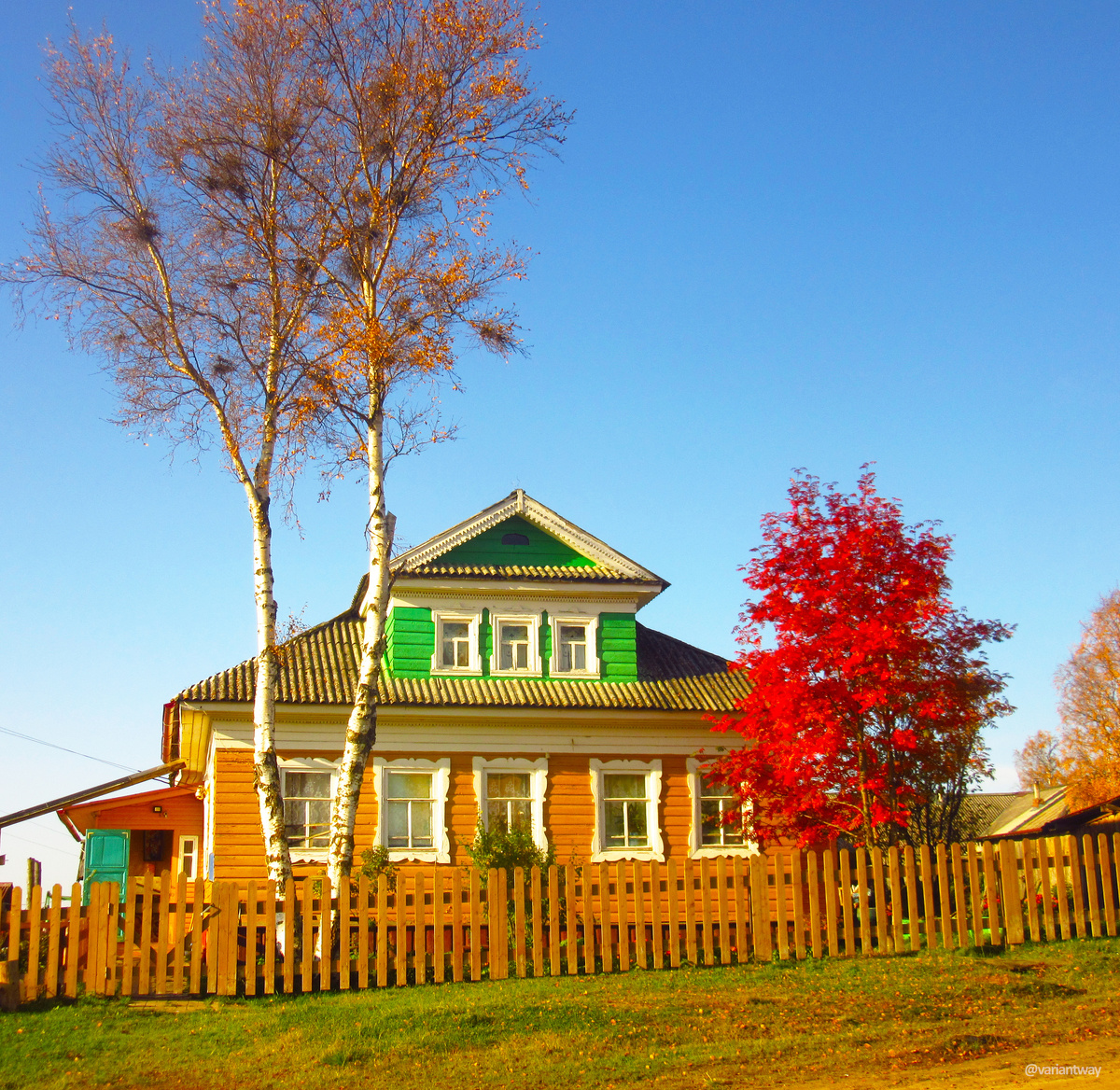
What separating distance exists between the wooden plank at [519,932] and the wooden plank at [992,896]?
5.97 m

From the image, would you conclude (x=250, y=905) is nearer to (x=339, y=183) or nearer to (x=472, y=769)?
(x=472, y=769)

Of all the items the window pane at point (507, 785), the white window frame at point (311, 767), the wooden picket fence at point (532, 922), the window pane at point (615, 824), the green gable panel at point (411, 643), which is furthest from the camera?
the green gable panel at point (411, 643)

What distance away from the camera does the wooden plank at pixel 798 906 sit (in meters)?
13.8

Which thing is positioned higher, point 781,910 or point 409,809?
point 409,809

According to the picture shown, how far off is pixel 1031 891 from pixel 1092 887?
0.92m

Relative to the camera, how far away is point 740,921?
1374 centimetres

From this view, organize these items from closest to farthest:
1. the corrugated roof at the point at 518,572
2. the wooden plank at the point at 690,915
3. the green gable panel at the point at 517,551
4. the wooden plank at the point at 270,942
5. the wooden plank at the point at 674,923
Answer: the wooden plank at the point at 270,942 < the wooden plank at the point at 674,923 < the wooden plank at the point at 690,915 < the corrugated roof at the point at 518,572 < the green gable panel at the point at 517,551

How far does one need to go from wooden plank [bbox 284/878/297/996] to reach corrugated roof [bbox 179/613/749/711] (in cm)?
788

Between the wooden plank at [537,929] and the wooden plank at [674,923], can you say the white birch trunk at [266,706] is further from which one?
the wooden plank at [674,923]

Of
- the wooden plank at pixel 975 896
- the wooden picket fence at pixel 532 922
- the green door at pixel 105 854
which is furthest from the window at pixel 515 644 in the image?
the green door at pixel 105 854

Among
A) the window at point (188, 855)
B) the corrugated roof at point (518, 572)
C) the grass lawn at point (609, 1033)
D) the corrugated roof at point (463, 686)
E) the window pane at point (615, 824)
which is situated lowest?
the grass lawn at point (609, 1033)

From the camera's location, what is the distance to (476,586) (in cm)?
2253

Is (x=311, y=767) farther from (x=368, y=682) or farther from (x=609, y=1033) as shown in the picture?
(x=609, y=1033)

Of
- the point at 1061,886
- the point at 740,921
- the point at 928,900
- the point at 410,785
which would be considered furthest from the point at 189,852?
the point at 1061,886
